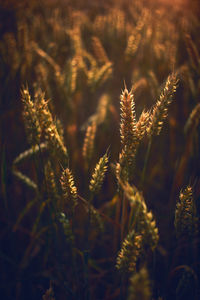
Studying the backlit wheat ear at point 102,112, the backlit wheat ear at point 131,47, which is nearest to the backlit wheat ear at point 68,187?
the backlit wheat ear at point 102,112

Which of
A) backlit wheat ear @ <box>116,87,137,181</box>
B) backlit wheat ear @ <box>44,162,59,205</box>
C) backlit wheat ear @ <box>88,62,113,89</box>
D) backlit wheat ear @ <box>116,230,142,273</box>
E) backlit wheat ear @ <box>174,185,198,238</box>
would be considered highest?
backlit wheat ear @ <box>88,62,113,89</box>

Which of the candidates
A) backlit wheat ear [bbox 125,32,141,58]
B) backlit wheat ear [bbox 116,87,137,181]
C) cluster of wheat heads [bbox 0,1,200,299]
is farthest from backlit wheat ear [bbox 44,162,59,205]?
backlit wheat ear [bbox 125,32,141,58]

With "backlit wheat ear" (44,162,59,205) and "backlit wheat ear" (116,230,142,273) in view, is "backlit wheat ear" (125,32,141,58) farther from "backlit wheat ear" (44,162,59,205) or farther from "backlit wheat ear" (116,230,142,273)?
"backlit wheat ear" (116,230,142,273)

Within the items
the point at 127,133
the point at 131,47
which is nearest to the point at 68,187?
the point at 127,133

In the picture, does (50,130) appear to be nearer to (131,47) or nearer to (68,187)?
(68,187)

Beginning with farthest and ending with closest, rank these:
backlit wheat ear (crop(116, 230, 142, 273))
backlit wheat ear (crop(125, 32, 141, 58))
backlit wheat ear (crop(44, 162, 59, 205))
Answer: backlit wheat ear (crop(125, 32, 141, 58)) → backlit wheat ear (crop(44, 162, 59, 205)) → backlit wheat ear (crop(116, 230, 142, 273))

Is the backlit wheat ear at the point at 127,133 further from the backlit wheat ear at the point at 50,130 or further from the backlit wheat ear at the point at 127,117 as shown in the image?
the backlit wheat ear at the point at 50,130

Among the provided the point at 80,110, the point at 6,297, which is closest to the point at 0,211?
the point at 6,297
